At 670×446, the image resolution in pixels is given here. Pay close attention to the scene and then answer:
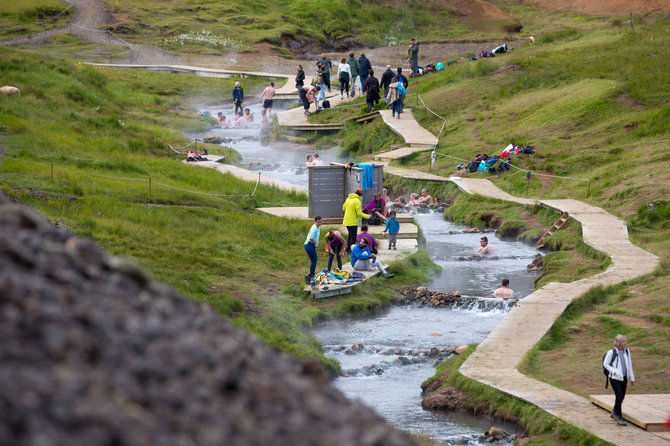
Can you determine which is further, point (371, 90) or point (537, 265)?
point (371, 90)

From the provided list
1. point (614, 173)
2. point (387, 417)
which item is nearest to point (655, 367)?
point (387, 417)

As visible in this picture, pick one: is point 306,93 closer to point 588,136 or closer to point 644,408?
point 588,136

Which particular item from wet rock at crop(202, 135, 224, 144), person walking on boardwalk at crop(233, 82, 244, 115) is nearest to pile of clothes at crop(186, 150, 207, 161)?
wet rock at crop(202, 135, 224, 144)

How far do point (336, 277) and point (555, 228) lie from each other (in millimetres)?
7928

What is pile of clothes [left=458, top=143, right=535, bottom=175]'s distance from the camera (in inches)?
1134

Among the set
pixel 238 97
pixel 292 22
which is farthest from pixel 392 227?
pixel 292 22

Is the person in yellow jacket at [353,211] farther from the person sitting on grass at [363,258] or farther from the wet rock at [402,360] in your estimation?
the wet rock at [402,360]

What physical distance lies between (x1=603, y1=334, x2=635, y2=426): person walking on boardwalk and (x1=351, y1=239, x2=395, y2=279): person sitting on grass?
820 cm

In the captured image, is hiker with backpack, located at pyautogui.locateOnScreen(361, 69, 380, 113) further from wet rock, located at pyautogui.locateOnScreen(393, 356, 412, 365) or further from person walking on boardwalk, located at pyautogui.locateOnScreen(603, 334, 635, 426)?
person walking on boardwalk, located at pyautogui.locateOnScreen(603, 334, 635, 426)

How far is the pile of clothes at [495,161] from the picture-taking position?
94.5 feet

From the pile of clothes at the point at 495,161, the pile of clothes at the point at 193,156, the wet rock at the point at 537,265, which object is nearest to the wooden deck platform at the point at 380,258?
the wet rock at the point at 537,265

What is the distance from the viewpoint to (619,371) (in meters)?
11.0

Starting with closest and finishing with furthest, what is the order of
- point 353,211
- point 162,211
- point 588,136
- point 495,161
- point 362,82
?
point 353,211 → point 162,211 → point 588,136 → point 495,161 → point 362,82

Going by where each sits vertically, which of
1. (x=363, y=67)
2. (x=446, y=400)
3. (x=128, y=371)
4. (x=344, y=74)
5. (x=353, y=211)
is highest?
(x=363, y=67)
